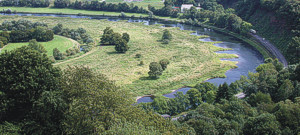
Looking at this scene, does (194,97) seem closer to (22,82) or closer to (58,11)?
(22,82)

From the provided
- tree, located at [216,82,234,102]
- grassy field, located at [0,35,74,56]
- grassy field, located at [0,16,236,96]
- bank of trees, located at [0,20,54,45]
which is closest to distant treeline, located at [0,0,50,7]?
bank of trees, located at [0,20,54,45]

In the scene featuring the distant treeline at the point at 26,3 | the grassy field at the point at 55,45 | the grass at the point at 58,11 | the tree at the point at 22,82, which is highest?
the distant treeline at the point at 26,3

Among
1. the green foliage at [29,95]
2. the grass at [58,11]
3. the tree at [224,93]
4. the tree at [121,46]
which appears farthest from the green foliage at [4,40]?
the tree at [224,93]

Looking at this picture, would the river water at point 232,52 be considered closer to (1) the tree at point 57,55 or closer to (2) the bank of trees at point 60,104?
(2) the bank of trees at point 60,104

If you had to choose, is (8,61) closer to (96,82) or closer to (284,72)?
(96,82)

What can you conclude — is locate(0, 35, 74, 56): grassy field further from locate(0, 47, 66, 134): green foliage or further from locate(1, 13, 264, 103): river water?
locate(0, 47, 66, 134): green foliage

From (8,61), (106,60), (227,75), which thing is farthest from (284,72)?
(8,61)
